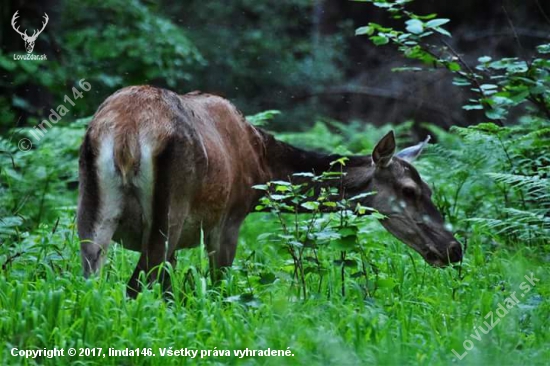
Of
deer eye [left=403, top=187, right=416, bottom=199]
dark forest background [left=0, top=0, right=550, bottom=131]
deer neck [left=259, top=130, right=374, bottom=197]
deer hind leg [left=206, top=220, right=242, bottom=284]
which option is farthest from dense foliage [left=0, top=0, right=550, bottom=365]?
dark forest background [left=0, top=0, right=550, bottom=131]

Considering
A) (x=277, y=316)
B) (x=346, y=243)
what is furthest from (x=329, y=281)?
(x=277, y=316)

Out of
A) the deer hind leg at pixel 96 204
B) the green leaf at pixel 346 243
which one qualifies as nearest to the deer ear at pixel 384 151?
the green leaf at pixel 346 243

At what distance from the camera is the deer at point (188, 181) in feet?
18.9

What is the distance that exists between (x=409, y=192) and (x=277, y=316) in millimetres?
2625

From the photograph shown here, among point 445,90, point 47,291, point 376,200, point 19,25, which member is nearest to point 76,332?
point 47,291

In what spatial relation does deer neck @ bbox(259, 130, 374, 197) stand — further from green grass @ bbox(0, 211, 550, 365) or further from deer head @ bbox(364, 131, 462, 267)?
green grass @ bbox(0, 211, 550, 365)

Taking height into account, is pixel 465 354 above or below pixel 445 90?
above

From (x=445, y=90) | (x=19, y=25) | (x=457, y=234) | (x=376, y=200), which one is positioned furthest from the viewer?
(x=445, y=90)

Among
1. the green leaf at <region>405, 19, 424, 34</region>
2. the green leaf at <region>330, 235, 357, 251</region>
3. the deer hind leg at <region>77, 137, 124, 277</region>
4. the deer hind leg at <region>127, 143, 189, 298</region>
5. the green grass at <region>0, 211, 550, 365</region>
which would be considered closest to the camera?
the green grass at <region>0, 211, 550, 365</region>

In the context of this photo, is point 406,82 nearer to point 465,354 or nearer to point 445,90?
point 445,90

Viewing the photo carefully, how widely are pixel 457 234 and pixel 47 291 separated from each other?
4.40 metres

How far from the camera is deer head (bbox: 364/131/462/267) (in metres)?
7.57

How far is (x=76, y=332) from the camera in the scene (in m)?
4.95

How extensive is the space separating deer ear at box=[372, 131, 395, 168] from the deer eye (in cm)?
27
